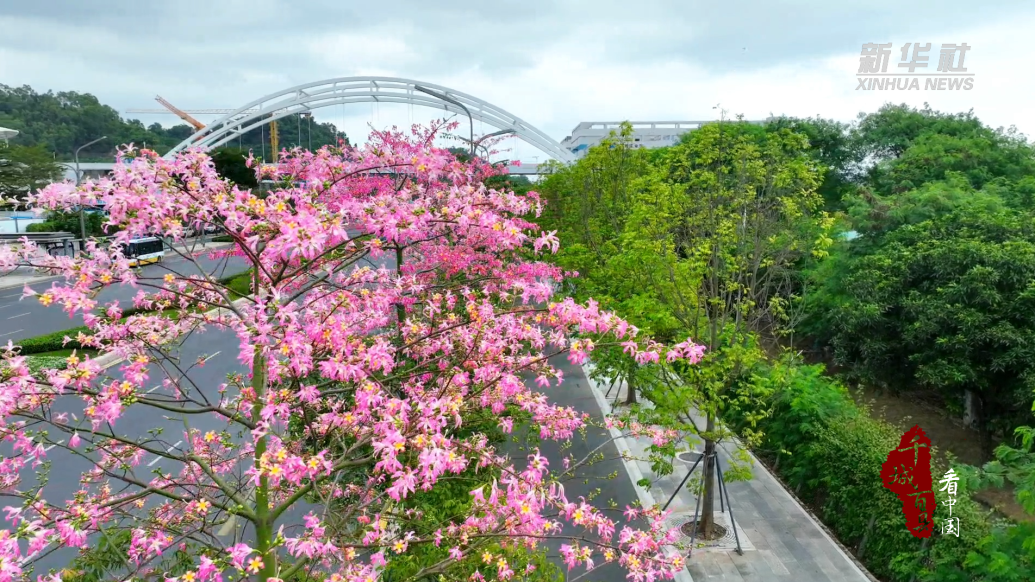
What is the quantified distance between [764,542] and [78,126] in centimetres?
8946

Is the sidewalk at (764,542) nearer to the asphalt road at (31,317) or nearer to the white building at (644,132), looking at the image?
the asphalt road at (31,317)

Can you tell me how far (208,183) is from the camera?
3586mm

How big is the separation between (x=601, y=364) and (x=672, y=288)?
1.84 meters

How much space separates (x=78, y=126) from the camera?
241 ft

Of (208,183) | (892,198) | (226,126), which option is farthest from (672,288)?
(226,126)

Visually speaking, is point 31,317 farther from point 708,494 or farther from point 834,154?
point 834,154

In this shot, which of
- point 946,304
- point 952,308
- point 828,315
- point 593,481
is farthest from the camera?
point 828,315

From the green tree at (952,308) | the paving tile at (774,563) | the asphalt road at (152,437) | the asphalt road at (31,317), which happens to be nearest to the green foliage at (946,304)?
the green tree at (952,308)

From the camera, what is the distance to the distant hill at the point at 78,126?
225 feet

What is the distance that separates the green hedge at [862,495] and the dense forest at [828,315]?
0.03m

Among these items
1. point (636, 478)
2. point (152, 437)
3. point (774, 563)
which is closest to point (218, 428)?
point (152, 437)

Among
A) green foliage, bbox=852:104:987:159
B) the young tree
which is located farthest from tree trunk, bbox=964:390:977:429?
green foliage, bbox=852:104:987:159

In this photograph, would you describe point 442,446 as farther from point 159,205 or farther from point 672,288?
point 672,288

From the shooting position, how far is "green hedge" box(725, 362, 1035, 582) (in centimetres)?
650
